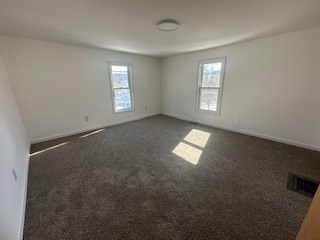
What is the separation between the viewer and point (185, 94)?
15.5 ft

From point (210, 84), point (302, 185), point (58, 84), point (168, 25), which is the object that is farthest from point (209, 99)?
point (58, 84)

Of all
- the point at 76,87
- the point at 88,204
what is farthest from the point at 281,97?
the point at 76,87

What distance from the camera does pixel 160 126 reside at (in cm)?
428

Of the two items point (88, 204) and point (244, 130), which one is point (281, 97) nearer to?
point (244, 130)

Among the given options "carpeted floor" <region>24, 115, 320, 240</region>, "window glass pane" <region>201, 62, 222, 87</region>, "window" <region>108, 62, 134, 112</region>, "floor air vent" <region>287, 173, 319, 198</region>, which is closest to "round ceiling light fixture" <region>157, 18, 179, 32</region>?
"window glass pane" <region>201, 62, 222, 87</region>

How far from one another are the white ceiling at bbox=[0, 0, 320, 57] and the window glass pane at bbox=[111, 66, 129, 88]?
1.38m

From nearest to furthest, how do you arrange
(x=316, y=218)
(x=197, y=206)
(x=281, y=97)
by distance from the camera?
(x=316, y=218), (x=197, y=206), (x=281, y=97)

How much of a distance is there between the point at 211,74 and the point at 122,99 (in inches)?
107

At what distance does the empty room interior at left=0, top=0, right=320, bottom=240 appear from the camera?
1.47m

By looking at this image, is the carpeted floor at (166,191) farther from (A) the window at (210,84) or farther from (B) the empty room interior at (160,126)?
(A) the window at (210,84)

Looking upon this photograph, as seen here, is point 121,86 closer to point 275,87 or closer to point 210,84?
point 210,84

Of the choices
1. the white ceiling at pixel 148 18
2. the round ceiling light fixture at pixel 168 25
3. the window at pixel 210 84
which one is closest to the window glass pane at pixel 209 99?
the window at pixel 210 84

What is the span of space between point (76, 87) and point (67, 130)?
42.6 inches

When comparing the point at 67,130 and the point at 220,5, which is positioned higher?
the point at 220,5
